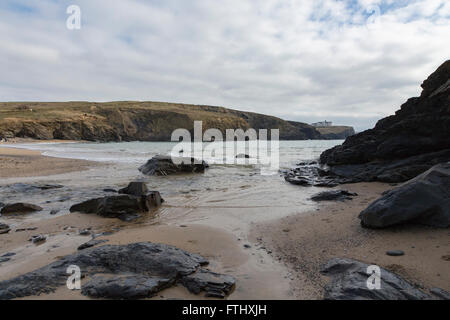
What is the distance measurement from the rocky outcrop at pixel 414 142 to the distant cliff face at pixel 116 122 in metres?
75.0

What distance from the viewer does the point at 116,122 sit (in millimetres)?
94125

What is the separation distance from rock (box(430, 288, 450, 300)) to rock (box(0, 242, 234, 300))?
227cm

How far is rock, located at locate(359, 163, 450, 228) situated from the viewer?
4.60 m

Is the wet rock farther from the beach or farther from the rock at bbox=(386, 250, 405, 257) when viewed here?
the rock at bbox=(386, 250, 405, 257)

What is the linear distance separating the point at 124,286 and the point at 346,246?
3529mm

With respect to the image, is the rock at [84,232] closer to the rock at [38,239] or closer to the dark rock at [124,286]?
the rock at [38,239]

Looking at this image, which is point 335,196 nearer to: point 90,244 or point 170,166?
point 90,244

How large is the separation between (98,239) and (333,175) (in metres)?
11.5

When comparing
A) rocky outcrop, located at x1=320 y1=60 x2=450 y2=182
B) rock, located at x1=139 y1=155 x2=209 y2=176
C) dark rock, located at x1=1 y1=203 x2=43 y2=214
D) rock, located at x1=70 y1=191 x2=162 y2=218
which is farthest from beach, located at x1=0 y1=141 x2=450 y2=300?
rock, located at x1=139 y1=155 x2=209 y2=176

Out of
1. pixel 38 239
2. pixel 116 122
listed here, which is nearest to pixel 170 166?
pixel 38 239

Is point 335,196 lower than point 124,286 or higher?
higher

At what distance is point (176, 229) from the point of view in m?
5.66
